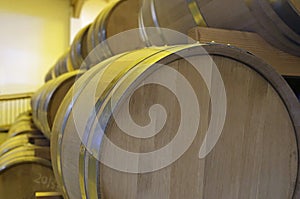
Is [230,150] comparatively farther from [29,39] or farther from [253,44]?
[29,39]

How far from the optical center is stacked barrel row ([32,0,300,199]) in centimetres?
58

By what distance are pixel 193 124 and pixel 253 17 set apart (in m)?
0.31

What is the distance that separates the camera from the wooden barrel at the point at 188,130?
1.90 feet

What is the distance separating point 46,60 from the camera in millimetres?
7328

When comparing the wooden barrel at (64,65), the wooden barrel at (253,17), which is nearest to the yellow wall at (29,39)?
the wooden barrel at (64,65)

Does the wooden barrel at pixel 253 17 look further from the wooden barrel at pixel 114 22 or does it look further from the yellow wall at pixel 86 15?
the yellow wall at pixel 86 15

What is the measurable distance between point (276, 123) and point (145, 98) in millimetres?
288

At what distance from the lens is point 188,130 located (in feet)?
2.05

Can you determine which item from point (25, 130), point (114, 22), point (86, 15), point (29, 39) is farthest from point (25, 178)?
point (86, 15)

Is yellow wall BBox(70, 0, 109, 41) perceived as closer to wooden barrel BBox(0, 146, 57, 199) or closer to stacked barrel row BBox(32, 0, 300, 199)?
wooden barrel BBox(0, 146, 57, 199)

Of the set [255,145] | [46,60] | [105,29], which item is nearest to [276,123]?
[255,145]

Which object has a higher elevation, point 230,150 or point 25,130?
point 230,150

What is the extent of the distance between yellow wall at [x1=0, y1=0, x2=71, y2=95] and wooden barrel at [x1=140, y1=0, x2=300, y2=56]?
268 inches

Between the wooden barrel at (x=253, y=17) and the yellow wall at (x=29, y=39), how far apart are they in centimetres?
680
